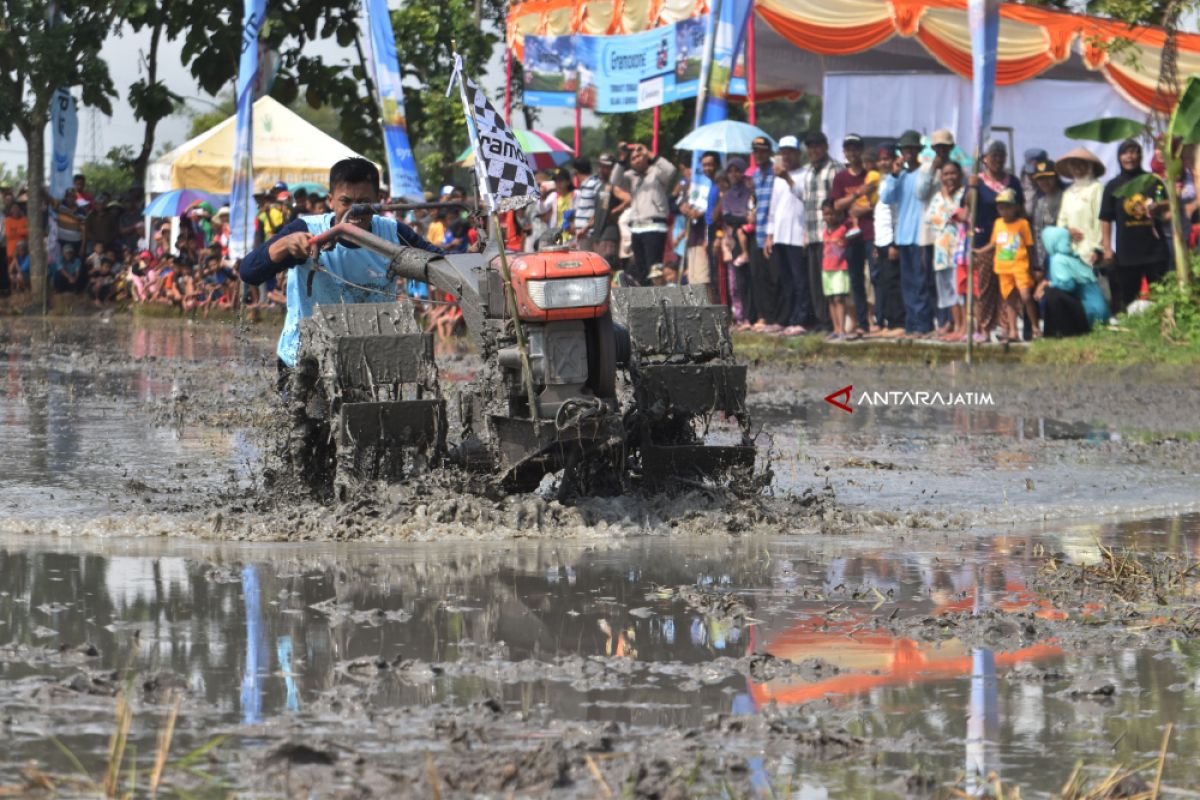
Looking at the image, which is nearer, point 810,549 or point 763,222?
point 810,549

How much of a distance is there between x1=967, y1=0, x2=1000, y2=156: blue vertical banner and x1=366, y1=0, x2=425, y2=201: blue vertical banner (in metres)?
7.72

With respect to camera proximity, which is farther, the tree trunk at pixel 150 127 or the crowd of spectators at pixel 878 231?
the tree trunk at pixel 150 127

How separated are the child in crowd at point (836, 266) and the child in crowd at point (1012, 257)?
5.18 feet

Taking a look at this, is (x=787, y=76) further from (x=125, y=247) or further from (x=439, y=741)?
(x=439, y=741)

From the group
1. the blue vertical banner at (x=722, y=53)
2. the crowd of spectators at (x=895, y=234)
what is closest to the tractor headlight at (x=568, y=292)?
the crowd of spectators at (x=895, y=234)

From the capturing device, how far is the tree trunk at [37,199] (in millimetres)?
29516

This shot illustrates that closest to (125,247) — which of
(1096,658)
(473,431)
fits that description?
(473,431)

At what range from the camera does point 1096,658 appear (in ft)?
19.8

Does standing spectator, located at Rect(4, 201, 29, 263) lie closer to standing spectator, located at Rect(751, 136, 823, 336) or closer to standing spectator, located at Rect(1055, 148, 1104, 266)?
standing spectator, located at Rect(751, 136, 823, 336)

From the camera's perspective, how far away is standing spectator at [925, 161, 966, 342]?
18109mm

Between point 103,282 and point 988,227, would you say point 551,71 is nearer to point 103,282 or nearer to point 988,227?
point 988,227

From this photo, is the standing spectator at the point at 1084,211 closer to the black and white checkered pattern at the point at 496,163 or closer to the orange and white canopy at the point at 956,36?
the orange and white canopy at the point at 956,36

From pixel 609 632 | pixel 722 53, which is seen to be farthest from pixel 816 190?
pixel 609 632

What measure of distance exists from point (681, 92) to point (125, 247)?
1232 cm
